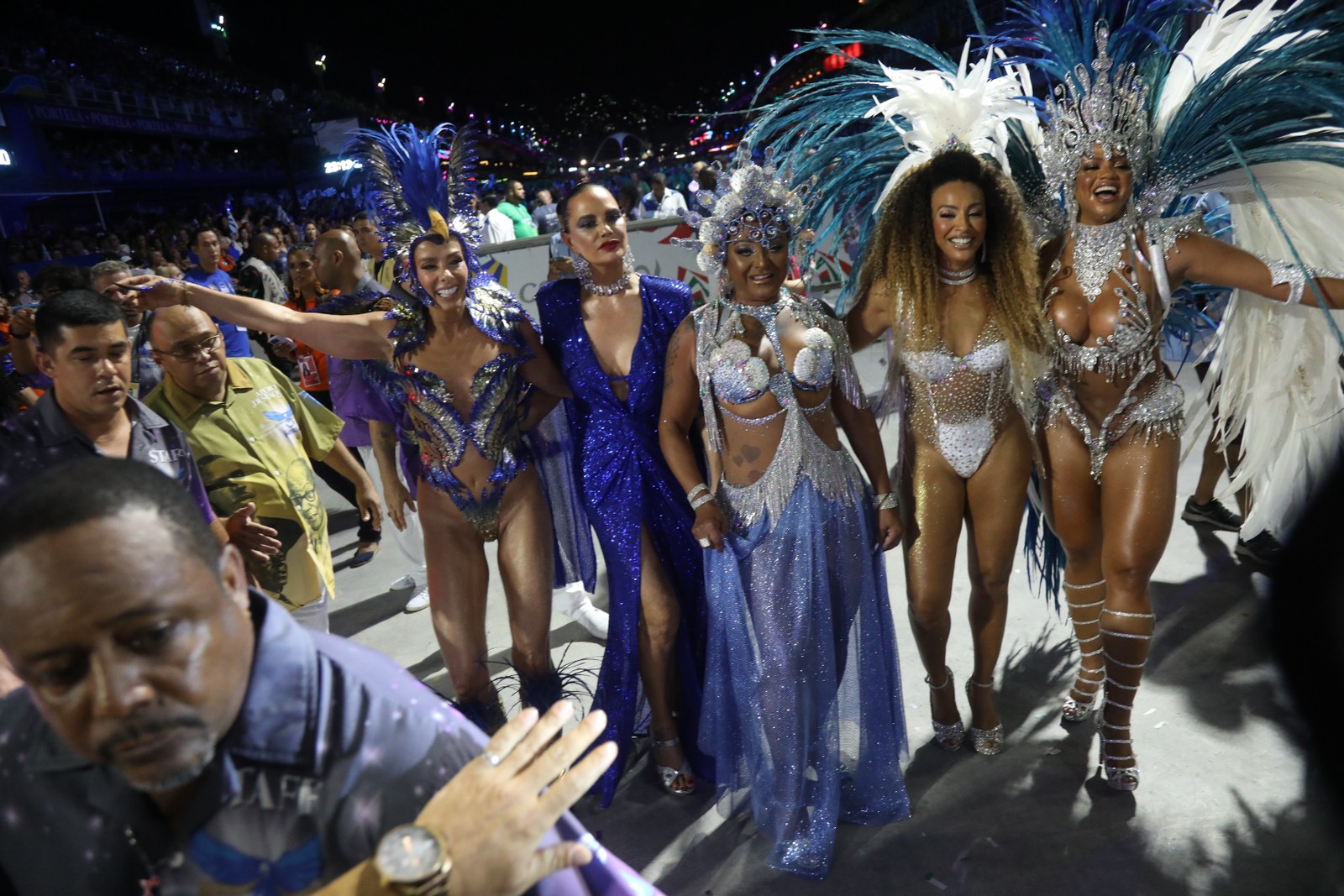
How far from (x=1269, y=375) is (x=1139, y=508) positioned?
0.67 m

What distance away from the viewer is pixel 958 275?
98.1 inches

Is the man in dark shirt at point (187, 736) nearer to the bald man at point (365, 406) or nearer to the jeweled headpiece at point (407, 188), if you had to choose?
the jeweled headpiece at point (407, 188)

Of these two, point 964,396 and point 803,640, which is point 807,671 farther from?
point 964,396

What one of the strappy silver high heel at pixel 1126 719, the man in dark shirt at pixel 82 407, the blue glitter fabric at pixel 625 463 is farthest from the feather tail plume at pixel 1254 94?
the man in dark shirt at pixel 82 407

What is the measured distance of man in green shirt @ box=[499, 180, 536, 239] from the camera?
840cm

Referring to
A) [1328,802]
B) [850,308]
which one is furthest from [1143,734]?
[1328,802]

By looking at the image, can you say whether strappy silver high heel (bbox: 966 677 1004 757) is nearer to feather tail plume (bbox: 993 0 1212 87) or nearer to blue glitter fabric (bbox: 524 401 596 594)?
blue glitter fabric (bbox: 524 401 596 594)

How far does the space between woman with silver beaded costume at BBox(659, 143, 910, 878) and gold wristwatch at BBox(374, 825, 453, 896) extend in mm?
1572

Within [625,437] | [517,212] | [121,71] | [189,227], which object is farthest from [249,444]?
[121,71]

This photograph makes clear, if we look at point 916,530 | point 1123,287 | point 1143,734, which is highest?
point 1123,287

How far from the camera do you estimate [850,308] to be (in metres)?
2.73

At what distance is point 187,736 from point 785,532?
1.74m

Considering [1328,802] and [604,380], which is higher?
[604,380]

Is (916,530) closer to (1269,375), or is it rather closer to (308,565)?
(1269,375)
